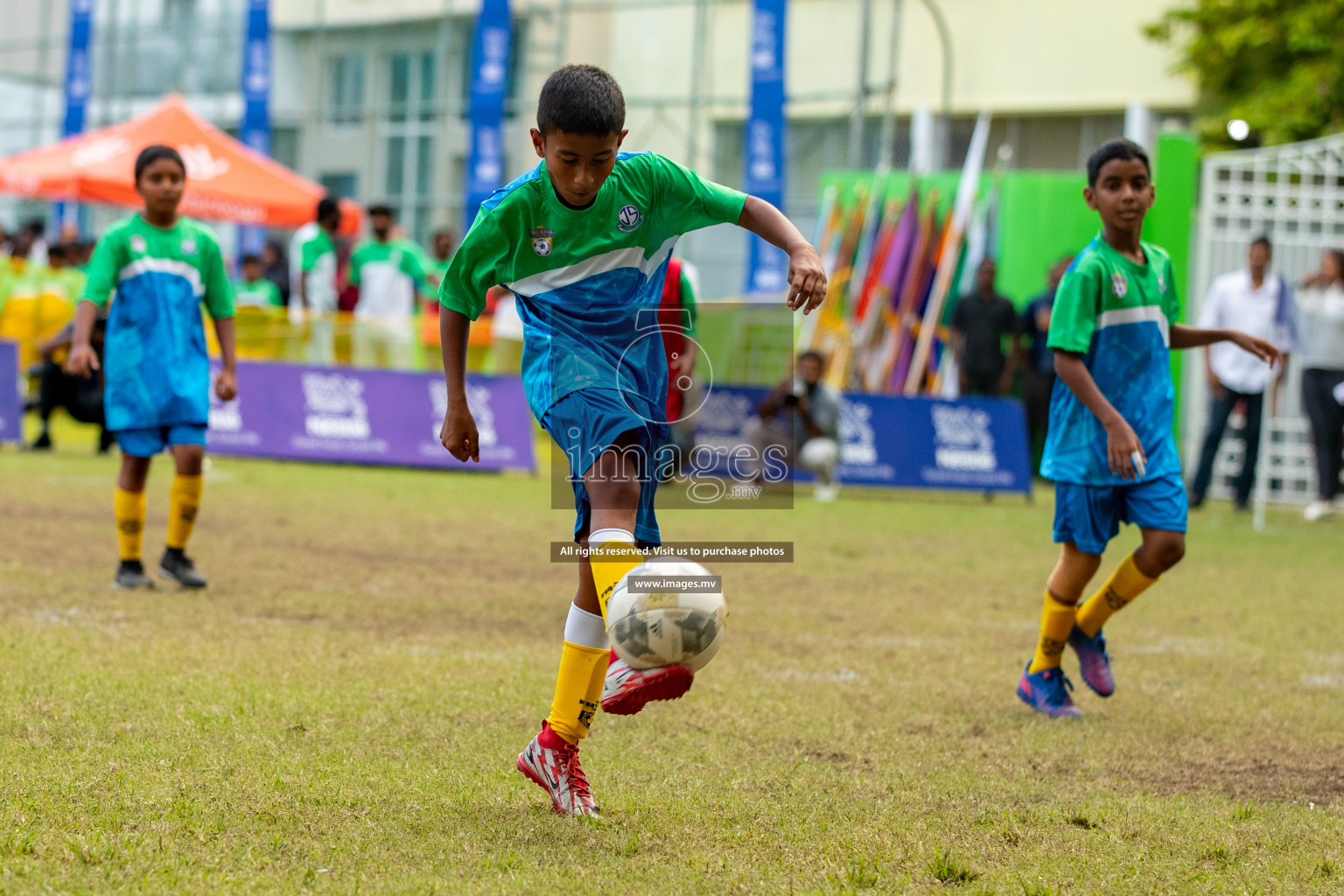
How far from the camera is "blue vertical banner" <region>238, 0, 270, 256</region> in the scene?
26.1 metres

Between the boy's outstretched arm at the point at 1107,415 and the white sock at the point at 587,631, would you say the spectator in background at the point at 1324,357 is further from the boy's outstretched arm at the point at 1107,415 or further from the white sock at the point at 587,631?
the white sock at the point at 587,631

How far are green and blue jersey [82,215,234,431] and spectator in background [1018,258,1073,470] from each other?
997 centimetres

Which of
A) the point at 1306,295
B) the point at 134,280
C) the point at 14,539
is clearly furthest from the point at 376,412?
the point at 1306,295

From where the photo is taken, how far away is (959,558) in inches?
381

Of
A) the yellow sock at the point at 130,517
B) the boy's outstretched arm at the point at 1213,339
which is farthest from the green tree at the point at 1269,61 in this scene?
the yellow sock at the point at 130,517

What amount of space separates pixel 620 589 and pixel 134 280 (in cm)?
464

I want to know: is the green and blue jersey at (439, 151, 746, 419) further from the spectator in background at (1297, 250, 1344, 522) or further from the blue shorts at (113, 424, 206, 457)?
the spectator in background at (1297, 250, 1344, 522)

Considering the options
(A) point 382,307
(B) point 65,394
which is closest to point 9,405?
(B) point 65,394

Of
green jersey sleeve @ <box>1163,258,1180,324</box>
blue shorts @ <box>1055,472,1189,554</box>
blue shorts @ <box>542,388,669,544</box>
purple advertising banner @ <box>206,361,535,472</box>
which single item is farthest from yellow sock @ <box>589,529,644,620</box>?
purple advertising banner @ <box>206,361,535,472</box>

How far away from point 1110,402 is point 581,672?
229 centimetres

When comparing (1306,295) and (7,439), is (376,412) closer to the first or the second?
(7,439)

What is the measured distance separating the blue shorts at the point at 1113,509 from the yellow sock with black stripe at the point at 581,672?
2.09 metres

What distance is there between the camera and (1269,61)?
856 inches

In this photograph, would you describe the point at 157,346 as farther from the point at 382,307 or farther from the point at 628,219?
the point at 382,307
